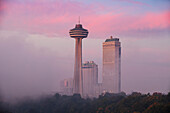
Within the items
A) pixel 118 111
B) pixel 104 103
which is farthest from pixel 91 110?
pixel 118 111

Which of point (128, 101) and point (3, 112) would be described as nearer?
point (3, 112)

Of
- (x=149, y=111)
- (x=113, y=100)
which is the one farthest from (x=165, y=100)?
(x=113, y=100)

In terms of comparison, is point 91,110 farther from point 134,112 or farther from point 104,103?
point 134,112

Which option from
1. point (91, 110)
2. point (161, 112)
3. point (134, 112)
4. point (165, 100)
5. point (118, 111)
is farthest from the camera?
point (91, 110)

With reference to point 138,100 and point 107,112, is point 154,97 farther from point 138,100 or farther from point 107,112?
→ point 107,112

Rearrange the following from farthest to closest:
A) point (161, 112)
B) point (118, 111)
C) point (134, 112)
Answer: point (118, 111)
point (134, 112)
point (161, 112)

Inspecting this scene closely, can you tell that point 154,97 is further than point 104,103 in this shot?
No

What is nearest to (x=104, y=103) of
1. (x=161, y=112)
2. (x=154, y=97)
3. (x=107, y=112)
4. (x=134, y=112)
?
(x=107, y=112)

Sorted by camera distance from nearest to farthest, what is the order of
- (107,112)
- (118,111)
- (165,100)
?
(165,100) < (118,111) < (107,112)

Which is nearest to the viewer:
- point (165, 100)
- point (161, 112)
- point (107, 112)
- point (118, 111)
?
point (161, 112)
